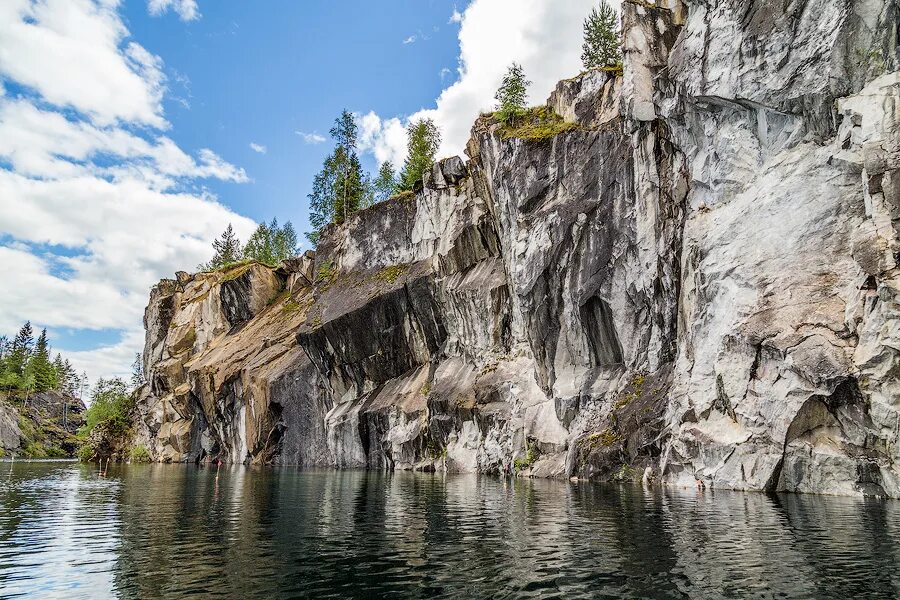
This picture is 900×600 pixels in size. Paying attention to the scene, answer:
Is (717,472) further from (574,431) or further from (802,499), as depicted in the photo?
(574,431)

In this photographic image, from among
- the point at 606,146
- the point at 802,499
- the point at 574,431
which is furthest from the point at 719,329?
the point at 606,146

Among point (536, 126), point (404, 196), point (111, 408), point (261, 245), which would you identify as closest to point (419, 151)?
point (404, 196)

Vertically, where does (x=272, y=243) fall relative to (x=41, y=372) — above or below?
above

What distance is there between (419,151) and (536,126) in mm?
23524

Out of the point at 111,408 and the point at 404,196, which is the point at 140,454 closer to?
Answer: the point at 111,408

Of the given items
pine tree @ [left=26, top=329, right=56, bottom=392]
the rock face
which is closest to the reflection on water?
the rock face

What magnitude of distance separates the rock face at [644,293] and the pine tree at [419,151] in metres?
6.48

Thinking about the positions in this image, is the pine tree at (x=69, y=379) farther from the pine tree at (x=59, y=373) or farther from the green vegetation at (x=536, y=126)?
the green vegetation at (x=536, y=126)

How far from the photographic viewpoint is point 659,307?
38469 mm

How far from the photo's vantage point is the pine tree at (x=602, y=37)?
193ft

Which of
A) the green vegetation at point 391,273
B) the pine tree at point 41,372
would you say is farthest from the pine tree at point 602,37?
the pine tree at point 41,372

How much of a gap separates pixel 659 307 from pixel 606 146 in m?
13.2

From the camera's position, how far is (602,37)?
5938 cm

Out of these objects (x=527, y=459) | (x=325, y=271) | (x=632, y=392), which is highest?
(x=325, y=271)
